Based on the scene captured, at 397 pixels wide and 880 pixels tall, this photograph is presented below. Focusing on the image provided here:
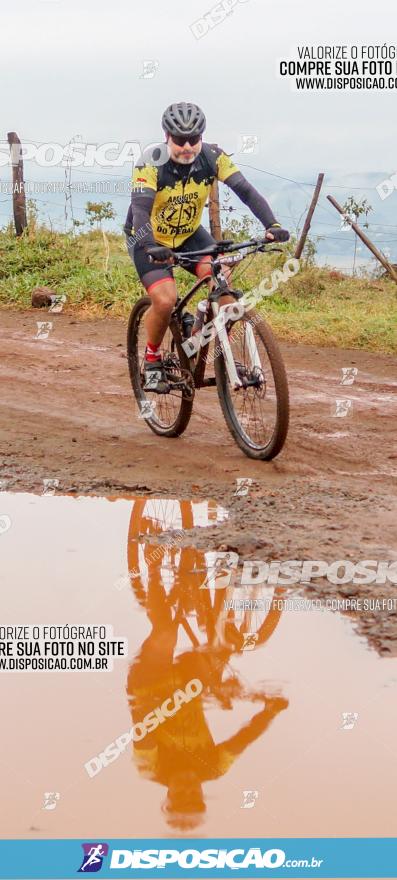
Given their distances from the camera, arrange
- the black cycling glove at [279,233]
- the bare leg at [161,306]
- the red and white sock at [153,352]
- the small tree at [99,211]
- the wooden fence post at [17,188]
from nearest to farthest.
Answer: the black cycling glove at [279,233] → the bare leg at [161,306] → the red and white sock at [153,352] → the wooden fence post at [17,188] → the small tree at [99,211]

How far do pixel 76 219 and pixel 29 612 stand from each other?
41.8 ft

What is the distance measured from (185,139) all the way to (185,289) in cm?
674

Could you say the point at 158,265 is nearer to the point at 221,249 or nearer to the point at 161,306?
the point at 161,306

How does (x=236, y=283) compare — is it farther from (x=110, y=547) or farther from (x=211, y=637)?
(x=211, y=637)

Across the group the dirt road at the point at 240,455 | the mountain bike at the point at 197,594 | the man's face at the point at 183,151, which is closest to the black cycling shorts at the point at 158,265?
the man's face at the point at 183,151

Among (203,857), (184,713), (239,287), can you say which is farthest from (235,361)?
(239,287)

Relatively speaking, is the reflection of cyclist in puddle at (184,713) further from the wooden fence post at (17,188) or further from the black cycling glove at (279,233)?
the wooden fence post at (17,188)

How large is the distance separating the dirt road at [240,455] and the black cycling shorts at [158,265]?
3.90 ft

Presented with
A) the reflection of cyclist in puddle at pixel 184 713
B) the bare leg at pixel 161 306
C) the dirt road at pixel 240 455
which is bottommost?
the reflection of cyclist in puddle at pixel 184 713

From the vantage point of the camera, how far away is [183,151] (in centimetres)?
664

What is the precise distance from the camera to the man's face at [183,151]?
6641 millimetres

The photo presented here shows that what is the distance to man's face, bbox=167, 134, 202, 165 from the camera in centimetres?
664

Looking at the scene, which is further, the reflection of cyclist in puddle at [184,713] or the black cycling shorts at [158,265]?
the black cycling shorts at [158,265]

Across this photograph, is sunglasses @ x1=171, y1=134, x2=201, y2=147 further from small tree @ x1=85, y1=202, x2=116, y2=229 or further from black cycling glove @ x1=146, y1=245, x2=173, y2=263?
small tree @ x1=85, y1=202, x2=116, y2=229
